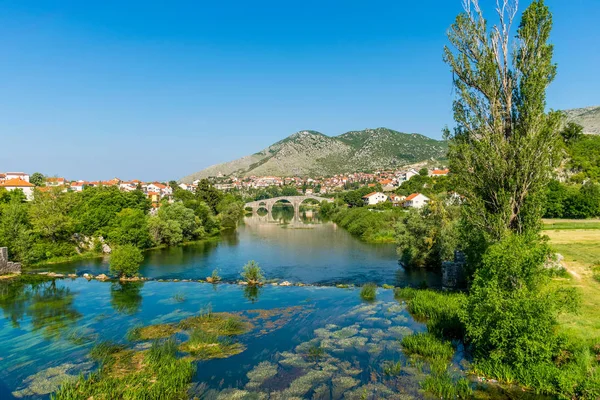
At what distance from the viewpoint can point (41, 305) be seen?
1994cm

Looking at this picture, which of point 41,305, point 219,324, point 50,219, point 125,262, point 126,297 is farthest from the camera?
point 50,219

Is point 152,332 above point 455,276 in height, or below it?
below

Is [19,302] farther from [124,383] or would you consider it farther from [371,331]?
[371,331]

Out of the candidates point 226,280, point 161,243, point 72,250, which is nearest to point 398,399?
point 226,280

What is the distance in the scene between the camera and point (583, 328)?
12.7 metres

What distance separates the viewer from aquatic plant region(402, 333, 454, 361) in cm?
1270

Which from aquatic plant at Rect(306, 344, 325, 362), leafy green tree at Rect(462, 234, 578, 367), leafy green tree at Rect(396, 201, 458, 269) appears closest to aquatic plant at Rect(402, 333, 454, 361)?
leafy green tree at Rect(462, 234, 578, 367)

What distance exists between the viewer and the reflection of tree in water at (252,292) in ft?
71.3

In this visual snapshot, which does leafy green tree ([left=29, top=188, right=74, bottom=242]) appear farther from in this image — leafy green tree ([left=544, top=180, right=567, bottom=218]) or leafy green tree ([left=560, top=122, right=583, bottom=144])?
leafy green tree ([left=560, top=122, right=583, bottom=144])

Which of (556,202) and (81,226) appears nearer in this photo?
(81,226)

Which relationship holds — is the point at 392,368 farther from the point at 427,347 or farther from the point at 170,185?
the point at 170,185

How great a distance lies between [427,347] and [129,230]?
32.6 m

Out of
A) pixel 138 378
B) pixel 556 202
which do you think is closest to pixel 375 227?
pixel 556 202

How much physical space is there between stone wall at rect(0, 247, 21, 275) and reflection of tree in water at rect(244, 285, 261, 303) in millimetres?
16827
